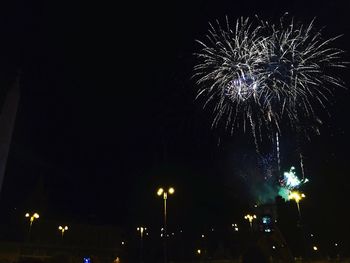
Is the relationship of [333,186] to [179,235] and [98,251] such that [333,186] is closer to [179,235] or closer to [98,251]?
[179,235]

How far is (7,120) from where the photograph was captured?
18703 mm

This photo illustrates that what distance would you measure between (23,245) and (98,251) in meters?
21.4

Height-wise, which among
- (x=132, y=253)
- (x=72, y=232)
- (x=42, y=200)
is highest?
(x=42, y=200)

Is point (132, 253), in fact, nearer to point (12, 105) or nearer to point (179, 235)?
point (179, 235)

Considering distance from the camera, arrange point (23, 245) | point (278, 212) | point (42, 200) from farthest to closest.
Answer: point (42, 200), point (278, 212), point (23, 245)

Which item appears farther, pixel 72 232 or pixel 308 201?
pixel 72 232

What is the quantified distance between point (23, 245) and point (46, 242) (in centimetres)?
1291

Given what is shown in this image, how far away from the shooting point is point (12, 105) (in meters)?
19.2

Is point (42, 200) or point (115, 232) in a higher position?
point (42, 200)

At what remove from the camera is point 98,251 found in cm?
6397

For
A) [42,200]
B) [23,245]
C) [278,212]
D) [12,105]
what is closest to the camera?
[12,105]

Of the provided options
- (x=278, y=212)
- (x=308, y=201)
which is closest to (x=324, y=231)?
(x=308, y=201)

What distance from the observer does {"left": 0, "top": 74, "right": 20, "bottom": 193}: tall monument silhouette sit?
18.1 metres

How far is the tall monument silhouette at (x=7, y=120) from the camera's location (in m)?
18.1
